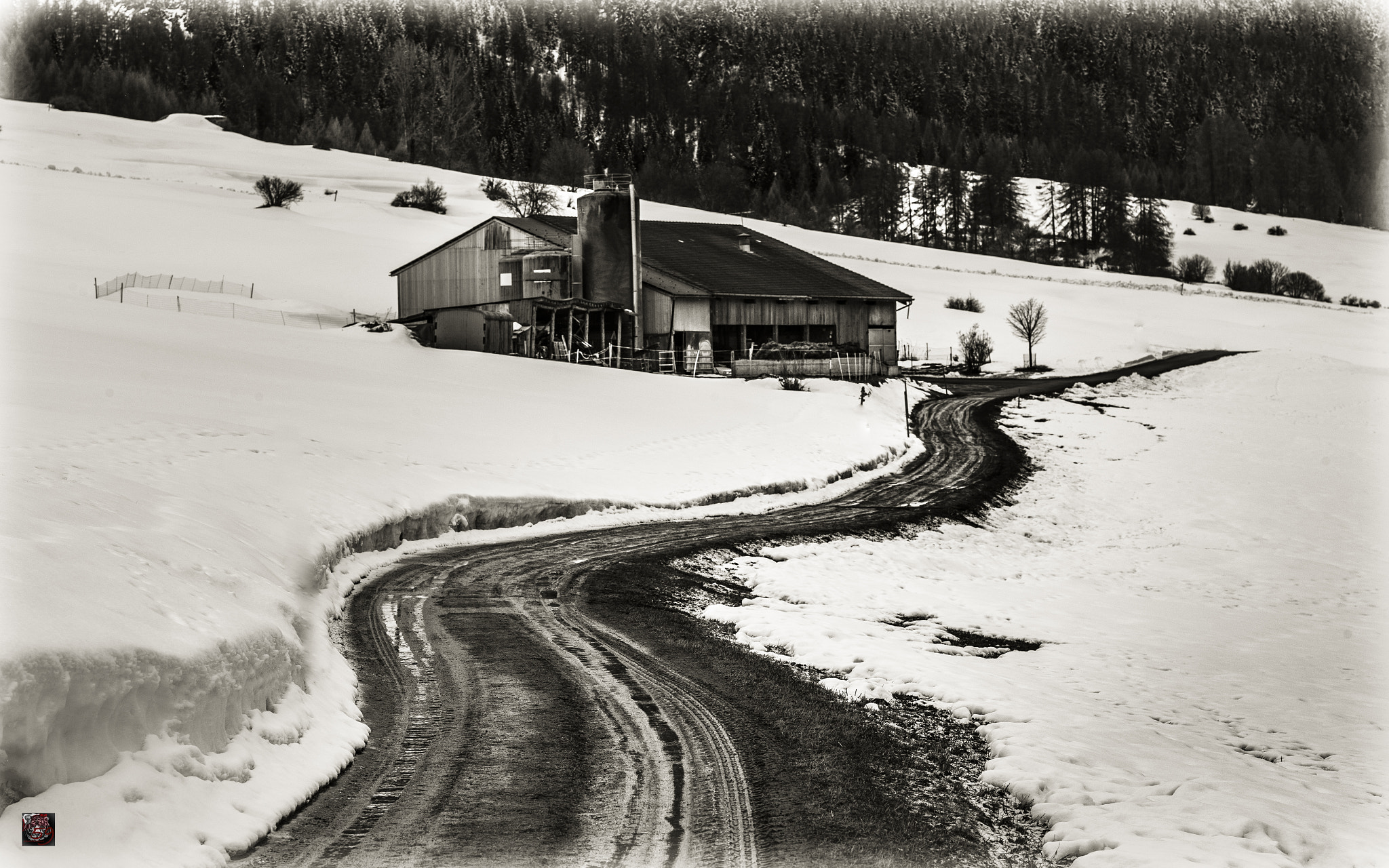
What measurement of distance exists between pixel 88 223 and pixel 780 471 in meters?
44.3

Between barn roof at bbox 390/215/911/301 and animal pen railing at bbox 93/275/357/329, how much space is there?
171 inches

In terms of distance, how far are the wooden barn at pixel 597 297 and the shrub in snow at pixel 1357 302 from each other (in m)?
57.8

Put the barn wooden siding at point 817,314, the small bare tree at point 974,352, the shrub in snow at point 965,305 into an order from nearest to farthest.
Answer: the barn wooden siding at point 817,314 → the small bare tree at point 974,352 → the shrub in snow at point 965,305

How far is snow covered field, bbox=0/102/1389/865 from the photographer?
25.5ft

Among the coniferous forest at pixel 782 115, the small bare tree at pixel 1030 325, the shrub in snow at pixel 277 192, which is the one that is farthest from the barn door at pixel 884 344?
the coniferous forest at pixel 782 115

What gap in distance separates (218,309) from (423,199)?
39.6 metres

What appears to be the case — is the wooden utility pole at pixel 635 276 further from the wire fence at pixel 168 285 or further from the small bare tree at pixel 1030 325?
the small bare tree at pixel 1030 325

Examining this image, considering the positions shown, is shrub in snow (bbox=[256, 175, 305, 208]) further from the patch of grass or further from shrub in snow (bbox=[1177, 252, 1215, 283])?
shrub in snow (bbox=[1177, 252, 1215, 283])

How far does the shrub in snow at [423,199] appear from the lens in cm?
8094

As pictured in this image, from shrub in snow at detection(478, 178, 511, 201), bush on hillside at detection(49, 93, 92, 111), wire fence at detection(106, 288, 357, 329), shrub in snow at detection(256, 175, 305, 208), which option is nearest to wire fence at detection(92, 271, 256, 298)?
wire fence at detection(106, 288, 357, 329)

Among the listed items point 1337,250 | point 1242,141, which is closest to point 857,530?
point 1337,250

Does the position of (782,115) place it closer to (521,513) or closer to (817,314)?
(817,314)

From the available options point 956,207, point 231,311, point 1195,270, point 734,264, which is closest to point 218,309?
point 231,311

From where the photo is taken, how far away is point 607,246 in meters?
44.7
